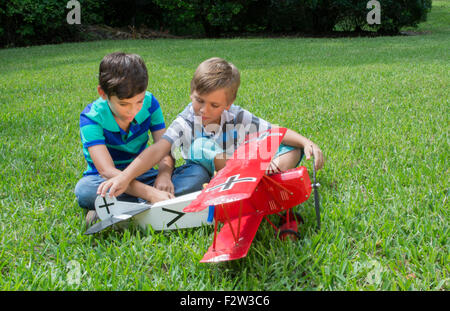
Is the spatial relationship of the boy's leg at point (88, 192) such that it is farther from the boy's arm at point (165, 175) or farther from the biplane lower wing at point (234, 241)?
the biplane lower wing at point (234, 241)

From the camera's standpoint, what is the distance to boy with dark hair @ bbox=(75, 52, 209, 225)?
1.97m

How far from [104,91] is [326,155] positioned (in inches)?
60.0

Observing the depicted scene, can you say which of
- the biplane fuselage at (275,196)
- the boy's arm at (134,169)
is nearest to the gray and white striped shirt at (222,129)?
the boy's arm at (134,169)

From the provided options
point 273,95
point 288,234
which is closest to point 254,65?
point 273,95

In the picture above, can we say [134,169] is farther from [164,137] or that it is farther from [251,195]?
[251,195]

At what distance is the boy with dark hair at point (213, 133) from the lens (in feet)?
6.52

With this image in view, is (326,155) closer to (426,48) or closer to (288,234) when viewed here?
(288,234)

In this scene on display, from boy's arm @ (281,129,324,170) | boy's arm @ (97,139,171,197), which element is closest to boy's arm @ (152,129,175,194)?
boy's arm @ (97,139,171,197)

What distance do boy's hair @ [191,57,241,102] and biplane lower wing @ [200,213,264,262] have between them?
26.6 inches

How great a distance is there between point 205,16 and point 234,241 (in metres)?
15.9

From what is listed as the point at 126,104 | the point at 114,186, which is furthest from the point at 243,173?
the point at 126,104

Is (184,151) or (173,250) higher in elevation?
(184,151)

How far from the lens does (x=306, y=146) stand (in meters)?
2.08

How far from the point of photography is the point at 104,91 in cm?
202
